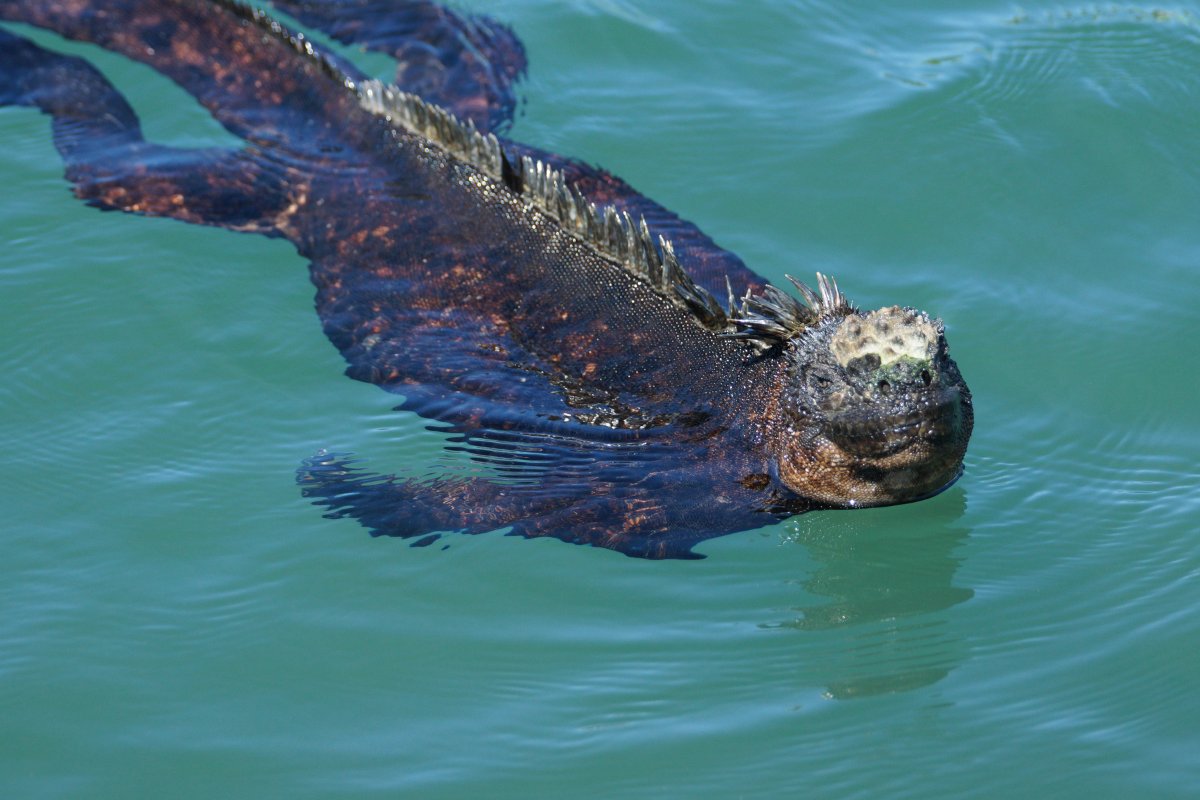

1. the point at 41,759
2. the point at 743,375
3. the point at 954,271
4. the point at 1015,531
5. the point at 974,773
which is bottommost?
the point at 41,759

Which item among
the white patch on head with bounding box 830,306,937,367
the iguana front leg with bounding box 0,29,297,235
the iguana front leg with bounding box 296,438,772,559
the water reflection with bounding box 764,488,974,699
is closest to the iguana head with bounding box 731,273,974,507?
the white patch on head with bounding box 830,306,937,367

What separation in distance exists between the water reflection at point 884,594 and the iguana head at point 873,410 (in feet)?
0.58

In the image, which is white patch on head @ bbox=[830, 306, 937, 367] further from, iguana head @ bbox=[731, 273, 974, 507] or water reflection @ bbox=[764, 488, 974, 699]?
water reflection @ bbox=[764, 488, 974, 699]

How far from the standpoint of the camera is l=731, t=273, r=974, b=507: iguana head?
4.29m

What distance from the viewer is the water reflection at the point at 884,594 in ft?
14.0

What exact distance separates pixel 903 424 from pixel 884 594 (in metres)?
0.74

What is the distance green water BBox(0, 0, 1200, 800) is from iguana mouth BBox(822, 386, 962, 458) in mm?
565

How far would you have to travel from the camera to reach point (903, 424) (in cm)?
436

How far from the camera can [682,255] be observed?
6.07 metres

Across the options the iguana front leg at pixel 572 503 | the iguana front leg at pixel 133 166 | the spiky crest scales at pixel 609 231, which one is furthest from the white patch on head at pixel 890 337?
the iguana front leg at pixel 133 166

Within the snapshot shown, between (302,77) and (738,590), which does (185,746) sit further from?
(302,77)

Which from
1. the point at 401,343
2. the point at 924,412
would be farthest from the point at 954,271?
the point at 401,343

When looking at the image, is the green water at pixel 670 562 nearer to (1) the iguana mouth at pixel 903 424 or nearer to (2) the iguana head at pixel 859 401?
(2) the iguana head at pixel 859 401

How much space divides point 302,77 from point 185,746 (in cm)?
427
